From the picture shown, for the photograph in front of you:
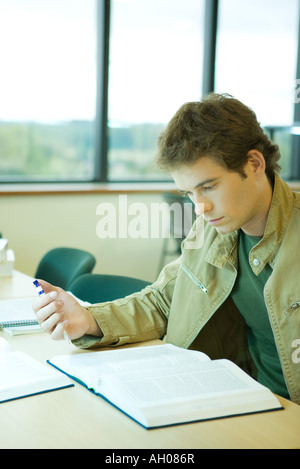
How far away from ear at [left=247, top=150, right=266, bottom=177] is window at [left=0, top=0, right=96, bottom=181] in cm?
312

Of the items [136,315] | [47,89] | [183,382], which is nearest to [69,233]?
[47,89]

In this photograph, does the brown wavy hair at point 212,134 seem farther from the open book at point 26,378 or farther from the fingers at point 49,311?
the open book at point 26,378

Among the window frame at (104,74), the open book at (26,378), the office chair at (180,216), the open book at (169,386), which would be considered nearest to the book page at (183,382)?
the open book at (169,386)

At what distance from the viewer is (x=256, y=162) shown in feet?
5.13

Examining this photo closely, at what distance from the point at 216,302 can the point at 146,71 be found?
3.65 meters

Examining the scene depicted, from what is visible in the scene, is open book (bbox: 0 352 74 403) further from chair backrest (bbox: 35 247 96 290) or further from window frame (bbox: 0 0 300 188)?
window frame (bbox: 0 0 300 188)

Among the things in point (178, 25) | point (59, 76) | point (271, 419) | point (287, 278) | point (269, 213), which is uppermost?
point (178, 25)

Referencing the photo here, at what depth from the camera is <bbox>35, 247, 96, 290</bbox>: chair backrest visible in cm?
254

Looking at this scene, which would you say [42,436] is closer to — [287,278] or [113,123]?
[287,278]

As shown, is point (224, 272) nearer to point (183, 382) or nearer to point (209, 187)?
point (209, 187)

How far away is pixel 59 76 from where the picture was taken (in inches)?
179

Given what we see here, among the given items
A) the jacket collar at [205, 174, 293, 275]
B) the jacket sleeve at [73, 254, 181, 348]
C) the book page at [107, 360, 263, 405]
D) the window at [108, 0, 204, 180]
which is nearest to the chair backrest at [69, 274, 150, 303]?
the jacket sleeve at [73, 254, 181, 348]

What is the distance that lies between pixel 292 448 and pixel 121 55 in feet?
13.6
